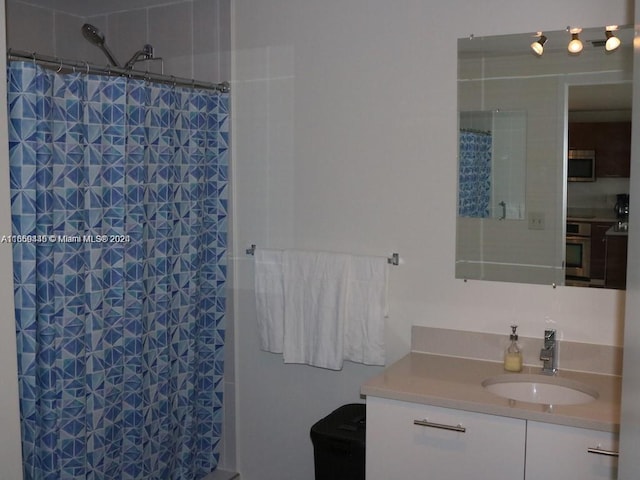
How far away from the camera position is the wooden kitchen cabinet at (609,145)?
2430mm

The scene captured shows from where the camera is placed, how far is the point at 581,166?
2.50 m

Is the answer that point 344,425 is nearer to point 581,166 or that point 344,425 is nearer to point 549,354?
point 549,354

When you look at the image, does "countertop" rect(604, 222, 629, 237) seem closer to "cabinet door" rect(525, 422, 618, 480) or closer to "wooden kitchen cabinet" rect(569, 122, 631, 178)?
"wooden kitchen cabinet" rect(569, 122, 631, 178)

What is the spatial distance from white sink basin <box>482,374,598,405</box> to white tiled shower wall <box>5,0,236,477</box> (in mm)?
1310

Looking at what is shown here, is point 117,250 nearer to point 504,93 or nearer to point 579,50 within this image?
point 504,93

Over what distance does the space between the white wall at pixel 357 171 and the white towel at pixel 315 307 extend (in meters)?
0.10

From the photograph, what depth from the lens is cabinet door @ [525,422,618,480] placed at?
6.82 ft

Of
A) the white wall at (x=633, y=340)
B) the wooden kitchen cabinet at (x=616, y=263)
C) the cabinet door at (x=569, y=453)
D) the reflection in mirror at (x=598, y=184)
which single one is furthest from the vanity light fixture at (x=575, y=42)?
the white wall at (x=633, y=340)

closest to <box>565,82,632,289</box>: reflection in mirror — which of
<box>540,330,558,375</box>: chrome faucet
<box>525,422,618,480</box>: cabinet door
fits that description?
<box>540,330,558,375</box>: chrome faucet

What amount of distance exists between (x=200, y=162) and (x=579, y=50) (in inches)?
64.1

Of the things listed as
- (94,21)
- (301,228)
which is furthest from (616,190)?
(94,21)

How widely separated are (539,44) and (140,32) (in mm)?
1929

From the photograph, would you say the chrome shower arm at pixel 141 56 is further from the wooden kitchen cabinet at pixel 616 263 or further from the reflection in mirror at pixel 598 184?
the wooden kitchen cabinet at pixel 616 263

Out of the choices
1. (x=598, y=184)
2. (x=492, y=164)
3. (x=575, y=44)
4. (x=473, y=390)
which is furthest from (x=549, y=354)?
(x=575, y=44)
